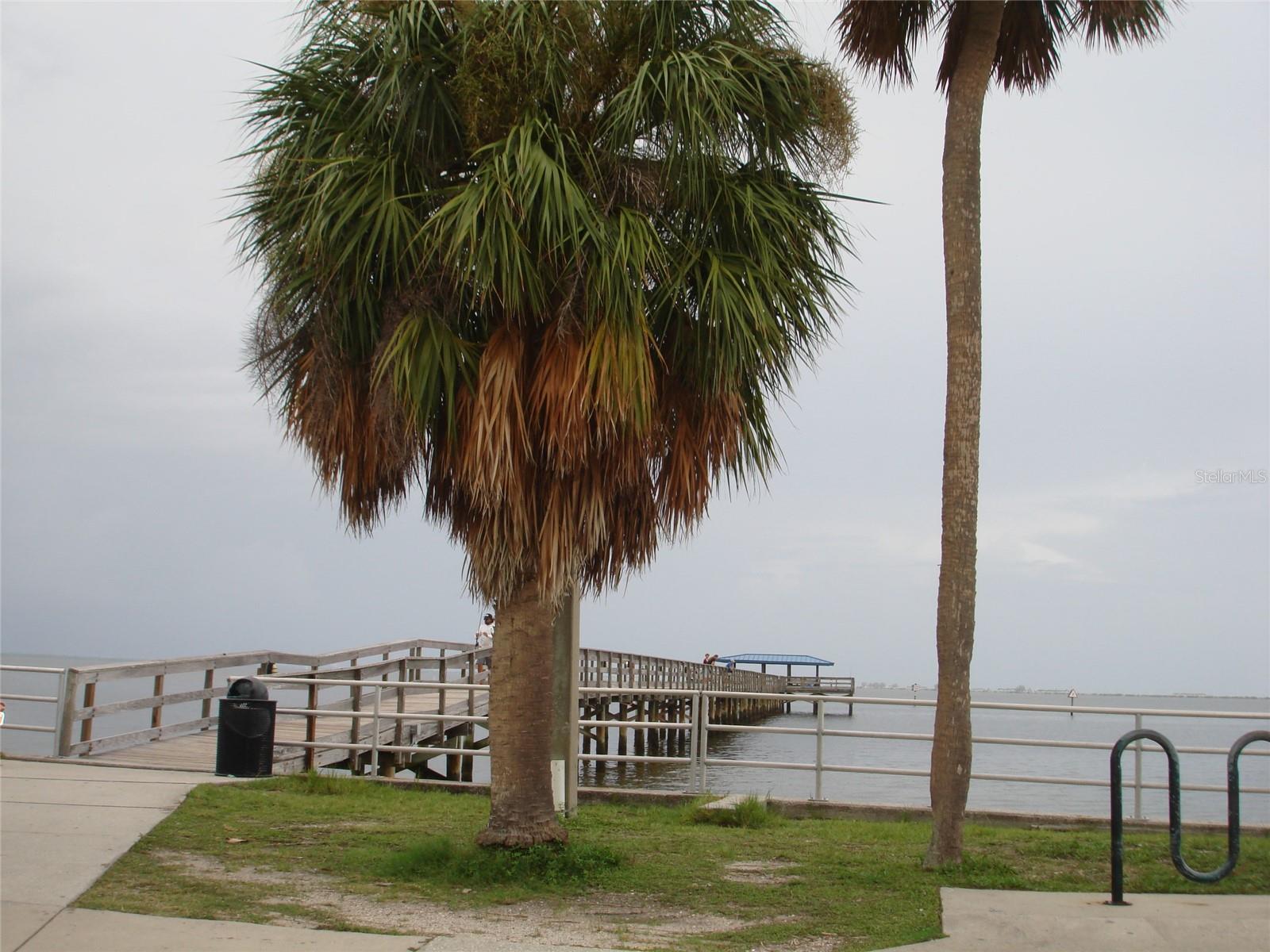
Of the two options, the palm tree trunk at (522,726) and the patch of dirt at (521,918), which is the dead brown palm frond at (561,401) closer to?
the palm tree trunk at (522,726)

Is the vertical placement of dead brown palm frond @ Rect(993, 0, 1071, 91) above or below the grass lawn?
above

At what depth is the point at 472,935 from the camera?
652 cm

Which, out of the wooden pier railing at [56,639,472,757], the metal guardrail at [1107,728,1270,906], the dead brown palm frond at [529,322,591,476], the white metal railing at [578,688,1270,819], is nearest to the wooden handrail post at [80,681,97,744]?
the wooden pier railing at [56,639,472,757]

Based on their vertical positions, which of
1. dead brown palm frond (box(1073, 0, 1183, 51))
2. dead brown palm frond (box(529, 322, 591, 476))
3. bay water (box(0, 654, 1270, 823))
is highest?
dead brown palm frond (box(1073, 0, 1183, 51))

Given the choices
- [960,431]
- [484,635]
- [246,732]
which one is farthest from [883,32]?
[484,635]

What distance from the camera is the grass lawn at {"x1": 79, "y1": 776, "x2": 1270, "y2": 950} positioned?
6922 mm

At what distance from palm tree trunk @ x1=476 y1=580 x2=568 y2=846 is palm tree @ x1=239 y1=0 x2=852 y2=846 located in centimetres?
2

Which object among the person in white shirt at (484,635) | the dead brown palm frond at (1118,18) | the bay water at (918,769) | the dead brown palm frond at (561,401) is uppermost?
the dead brown palm frond at (1118,18)

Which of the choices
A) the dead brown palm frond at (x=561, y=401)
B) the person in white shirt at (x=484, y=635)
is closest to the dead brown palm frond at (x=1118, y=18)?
the dead brown palm frond at (x=561, y=401)

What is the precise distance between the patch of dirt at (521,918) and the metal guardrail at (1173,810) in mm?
1965

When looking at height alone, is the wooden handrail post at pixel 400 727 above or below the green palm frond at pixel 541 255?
below

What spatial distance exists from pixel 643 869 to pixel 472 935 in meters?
2.05

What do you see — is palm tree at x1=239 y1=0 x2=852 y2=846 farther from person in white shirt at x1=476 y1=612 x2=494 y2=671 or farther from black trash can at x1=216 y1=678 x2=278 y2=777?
person in white shirt at x1=476 y1=612 x2=494 y2=671

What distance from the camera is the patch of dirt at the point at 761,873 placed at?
8023 mm
